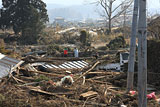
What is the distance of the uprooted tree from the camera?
1894 cm

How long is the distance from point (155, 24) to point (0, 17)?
1593 cm

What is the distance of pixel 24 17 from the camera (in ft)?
63.9

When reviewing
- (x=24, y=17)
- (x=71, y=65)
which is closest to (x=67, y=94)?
(x=71, y=65)

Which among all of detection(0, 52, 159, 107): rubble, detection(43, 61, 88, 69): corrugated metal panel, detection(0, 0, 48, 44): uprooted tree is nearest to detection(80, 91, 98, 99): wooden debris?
detection(0, 52, 159, 107): rubble

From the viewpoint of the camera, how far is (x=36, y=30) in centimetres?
1897

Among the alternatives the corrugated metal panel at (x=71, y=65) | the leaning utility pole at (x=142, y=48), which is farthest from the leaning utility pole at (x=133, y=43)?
the corrugated metal panel at (x=71, y=65)

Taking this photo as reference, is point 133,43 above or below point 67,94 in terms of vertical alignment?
above

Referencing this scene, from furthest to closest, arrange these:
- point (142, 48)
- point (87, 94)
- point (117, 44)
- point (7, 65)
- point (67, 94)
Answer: point (117, 44) < point (7, 65) < point (67, 94) < point (87, 94) < point (142, 48)

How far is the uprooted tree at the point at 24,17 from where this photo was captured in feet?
62.1

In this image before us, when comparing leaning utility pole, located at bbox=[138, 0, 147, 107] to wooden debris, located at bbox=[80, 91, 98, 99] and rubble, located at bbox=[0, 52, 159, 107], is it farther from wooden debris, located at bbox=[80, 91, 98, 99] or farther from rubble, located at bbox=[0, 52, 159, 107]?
wooden debris, located at bbox=[80, 91, 98, 99]

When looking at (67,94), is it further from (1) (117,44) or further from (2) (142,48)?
(1) (117,44)

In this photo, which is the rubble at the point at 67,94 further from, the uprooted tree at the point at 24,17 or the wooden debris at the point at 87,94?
the uprooted tree at the point at 24,17

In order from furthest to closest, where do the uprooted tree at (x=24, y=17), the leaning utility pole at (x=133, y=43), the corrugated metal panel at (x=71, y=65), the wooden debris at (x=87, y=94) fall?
the uprooted tree at (x=24, y=17) < the corrugated metal panel at (x=71, y=65) < the wooden debris at (x=87, y=94) < the leaning utility pole at (x=133, y=43)

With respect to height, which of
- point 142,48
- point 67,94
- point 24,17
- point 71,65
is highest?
point 24,17
